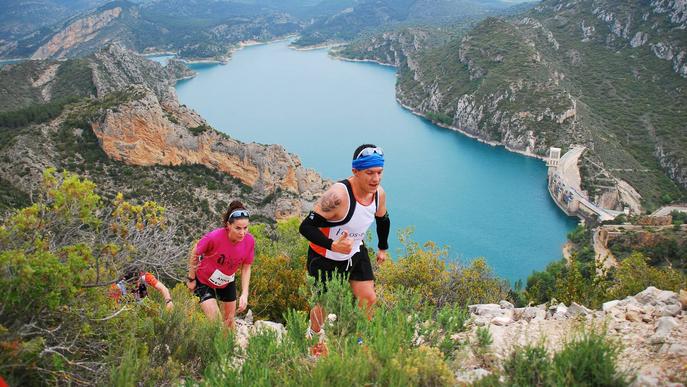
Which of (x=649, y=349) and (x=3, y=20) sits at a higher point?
(x=649, y=349)

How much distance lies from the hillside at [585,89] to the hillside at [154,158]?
35034 mm

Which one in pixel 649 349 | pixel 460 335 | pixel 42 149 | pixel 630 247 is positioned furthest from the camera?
pixel 630 247

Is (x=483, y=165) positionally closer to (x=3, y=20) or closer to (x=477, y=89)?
(x=477, y=89)

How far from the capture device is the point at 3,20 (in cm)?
18725

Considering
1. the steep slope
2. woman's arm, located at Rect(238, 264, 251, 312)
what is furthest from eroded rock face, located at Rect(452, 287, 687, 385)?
the steep slope

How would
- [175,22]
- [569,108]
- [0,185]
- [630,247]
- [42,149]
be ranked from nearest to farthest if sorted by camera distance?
[0,185] → [42,149] → [630,247] → [569,108] → [175,22]

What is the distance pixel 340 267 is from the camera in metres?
3.56

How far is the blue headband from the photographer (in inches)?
135

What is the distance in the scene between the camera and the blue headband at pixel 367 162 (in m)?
3.43

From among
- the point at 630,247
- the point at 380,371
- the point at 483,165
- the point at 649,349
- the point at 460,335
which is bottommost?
the point at 483,165

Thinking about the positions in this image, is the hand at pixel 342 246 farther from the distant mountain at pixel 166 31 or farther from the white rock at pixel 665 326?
the distant mountain at pixel 166 31

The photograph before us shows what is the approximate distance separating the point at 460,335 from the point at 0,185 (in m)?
20.1

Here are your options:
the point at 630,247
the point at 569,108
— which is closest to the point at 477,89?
the point at 569,108

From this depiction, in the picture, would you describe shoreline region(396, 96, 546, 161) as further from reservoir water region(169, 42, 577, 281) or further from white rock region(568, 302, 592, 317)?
white rock region(568, 302, 592, 317)
